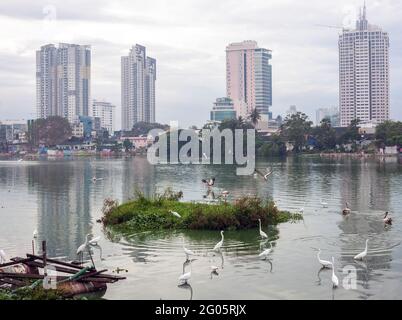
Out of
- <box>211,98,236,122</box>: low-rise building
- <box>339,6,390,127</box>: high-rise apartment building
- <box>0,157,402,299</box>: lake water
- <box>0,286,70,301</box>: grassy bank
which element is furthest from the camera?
<box>339,6,390,127</box>: high-rise apartment building

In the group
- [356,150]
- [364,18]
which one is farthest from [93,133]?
[364,18]

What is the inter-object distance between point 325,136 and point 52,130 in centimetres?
6721

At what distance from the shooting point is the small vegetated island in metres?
21.4

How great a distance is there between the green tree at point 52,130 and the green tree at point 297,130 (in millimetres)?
57335

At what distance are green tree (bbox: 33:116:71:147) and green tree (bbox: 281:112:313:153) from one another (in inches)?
2257

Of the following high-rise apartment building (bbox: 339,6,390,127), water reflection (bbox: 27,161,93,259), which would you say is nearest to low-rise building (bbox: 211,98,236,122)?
high-rise apartment building (bbox: 339,6,390,127)

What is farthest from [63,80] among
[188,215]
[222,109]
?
[188,215]

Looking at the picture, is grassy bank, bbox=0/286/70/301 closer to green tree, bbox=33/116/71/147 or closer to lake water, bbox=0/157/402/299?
lake water, bbox=0/157/402/299

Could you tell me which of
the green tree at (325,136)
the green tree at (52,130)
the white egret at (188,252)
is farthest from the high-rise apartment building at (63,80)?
the white egret at (188,252)

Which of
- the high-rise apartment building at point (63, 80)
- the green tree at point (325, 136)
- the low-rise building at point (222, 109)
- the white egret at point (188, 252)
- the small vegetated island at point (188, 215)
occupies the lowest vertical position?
the white egret at point (188, 252)

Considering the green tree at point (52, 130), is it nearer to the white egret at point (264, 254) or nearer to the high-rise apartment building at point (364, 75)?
the high-rise apartment building at point (364, 75)

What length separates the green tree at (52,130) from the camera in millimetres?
143125

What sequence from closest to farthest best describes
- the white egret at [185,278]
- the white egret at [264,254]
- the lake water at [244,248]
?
the lake water at [244,248] < the white egret at [185,278] < the white egret at [264,254]

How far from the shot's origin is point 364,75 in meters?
183
